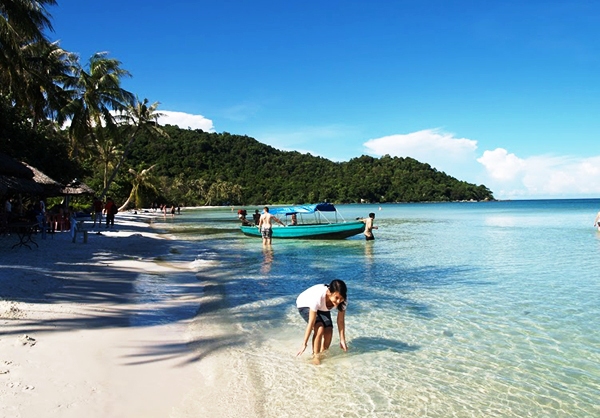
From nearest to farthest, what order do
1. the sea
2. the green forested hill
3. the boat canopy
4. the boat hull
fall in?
1. the sea
2. the boat hull
3. the boat canopy
4. the green forested hill

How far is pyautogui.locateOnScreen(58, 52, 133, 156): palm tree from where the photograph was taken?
25.2 metres

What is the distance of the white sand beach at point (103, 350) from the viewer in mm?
3805

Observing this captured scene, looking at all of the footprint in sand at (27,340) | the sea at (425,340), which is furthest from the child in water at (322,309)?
the footprint in sand at (27,340)

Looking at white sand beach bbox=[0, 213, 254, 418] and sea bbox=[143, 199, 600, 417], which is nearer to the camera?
white sand beach bbox=[0, 213, 254, 418]

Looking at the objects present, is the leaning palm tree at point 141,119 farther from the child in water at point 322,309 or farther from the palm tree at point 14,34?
the child in water at point 322,309

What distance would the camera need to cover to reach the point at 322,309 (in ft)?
16.1

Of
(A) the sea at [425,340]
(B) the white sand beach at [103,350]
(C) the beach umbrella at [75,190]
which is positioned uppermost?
(C) the beach umbrella at [75,190]

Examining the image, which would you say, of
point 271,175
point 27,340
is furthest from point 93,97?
point 271,175

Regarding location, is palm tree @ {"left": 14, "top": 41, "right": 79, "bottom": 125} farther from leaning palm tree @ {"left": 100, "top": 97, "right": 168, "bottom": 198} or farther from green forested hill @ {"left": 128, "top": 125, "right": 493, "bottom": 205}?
green forested hill @ {"left": 128, "top": 125, "right": 493, "bottom": 205}

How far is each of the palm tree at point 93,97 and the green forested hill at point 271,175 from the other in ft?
177

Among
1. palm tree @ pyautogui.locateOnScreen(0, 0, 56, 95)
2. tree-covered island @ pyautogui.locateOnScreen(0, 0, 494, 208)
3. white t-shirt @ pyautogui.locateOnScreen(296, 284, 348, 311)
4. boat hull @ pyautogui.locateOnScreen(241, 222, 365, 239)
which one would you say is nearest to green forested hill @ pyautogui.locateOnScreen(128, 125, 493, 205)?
tree-covered island @ pyautogui.locateOnScreen(0, 0, 494, 208)

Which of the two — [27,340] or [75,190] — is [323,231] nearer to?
[75,190]

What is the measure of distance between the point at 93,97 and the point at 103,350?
2642 cm

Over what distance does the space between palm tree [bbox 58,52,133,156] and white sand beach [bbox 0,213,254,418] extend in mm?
17770
